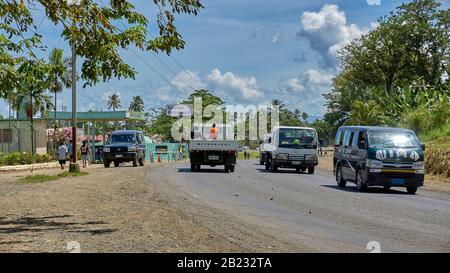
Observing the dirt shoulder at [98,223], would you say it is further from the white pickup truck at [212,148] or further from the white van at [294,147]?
the white van at [294,147]

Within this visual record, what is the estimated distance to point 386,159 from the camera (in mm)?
20234

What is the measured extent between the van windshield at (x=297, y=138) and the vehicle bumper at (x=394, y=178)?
1209 centimetres


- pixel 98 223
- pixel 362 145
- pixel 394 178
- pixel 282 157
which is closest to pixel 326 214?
pixel 98 223

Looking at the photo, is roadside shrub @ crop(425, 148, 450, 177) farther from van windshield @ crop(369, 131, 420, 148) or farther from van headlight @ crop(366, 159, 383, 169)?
van headlight @ crop(366, 159, 383, 169)

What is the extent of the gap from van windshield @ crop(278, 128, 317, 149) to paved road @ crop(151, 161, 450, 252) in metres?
9.54

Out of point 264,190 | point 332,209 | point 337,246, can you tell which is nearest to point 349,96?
point 264,190

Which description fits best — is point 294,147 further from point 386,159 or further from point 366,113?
point 366,113

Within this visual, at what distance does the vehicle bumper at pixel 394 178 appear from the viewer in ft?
66.5

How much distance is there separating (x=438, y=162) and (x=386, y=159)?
39.9ft

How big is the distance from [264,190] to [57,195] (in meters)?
6.48

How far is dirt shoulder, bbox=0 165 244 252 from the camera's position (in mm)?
9469

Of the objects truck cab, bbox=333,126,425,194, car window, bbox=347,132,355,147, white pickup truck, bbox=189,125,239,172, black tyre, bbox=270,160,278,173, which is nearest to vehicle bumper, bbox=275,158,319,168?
black tyre, bbox=270,160,278,173

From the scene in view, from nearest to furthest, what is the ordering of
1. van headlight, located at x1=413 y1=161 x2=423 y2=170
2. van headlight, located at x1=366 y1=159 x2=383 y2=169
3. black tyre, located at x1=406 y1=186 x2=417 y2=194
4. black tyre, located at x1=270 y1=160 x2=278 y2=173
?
van headlight, located at x1=366 y1=159 x2=383 y2=169 → van headlight, located at x1=413 y1=161 x2=423 y2=170 → black tyre, located at x1=406 y1=186 x2=417 y2=194 → black tyre, located at x1=270 y1=160 x2=278 y2=173

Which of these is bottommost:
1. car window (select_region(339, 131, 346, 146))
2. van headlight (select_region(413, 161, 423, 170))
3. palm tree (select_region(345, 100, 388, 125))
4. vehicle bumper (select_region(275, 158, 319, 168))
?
vehicle bumper (select_region(275, 158, 319, 168))
